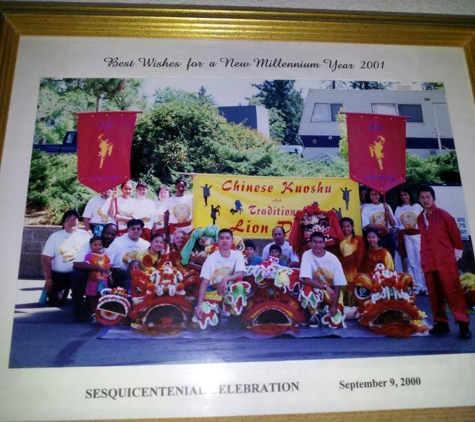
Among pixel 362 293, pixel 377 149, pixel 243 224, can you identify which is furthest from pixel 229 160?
pixel 362 293

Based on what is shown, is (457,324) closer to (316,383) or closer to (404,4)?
(316,383)

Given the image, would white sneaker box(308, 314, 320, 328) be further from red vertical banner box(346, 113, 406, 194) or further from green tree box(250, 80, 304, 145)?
green tree box(250, 80, 304, 145)

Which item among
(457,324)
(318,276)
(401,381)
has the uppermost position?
(318,276)

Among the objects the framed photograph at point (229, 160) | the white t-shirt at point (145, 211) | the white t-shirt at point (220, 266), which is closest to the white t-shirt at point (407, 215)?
the framed photograph at point (229, 160)

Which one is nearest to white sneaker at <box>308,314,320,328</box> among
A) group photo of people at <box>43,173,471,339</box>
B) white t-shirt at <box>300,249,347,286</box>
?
group photo of people at <box>43,173,471,339</box>

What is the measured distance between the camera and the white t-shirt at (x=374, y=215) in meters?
1.62

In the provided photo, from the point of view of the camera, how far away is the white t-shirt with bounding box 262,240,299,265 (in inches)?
61.1

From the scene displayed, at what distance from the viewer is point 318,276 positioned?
1.54 m

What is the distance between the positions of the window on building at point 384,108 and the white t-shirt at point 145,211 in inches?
39.4

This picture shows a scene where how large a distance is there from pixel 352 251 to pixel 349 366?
443 mm

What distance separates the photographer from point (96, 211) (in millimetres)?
1539

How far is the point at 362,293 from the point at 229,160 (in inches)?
28.9

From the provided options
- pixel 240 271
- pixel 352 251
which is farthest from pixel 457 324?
pixel 240 271

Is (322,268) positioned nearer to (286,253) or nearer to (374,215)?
(286,253)
